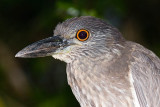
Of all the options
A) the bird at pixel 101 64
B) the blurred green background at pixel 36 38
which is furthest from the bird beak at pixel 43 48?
the blurred green background at pixel 36 38

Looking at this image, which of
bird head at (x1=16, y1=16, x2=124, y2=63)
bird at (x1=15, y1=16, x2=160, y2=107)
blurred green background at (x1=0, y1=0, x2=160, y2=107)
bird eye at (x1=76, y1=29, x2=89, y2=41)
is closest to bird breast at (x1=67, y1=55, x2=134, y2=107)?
bird at (x1=15, y1=16, x2=160, y2=107)

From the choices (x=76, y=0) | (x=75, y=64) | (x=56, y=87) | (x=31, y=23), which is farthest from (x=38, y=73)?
(x=75, y=64)

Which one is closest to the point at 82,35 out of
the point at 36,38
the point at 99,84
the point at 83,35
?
the point at 83,35

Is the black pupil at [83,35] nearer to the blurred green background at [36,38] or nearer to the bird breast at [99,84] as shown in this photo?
the bird breast at [99,84]

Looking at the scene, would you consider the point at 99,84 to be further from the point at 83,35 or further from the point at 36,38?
the point at 36,38

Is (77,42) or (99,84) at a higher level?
(77,42)

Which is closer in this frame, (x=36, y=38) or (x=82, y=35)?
(x=82, y=35)

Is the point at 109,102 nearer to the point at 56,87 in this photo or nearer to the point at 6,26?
the point at 56,87
